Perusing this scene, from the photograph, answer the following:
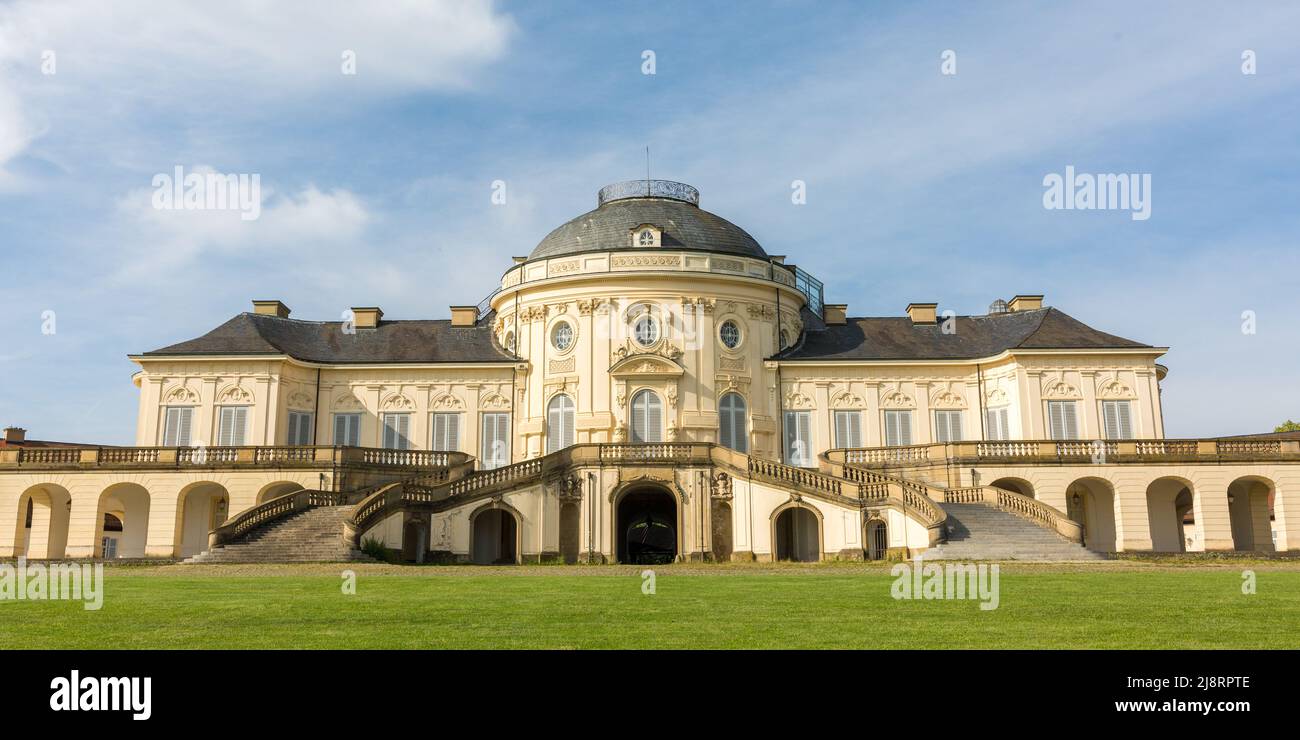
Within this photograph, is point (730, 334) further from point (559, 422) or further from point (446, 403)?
point (446, 403)

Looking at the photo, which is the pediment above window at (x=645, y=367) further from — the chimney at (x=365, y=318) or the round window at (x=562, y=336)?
the chimney at (x=365, y=318)

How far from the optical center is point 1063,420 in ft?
142

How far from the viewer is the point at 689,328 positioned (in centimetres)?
4312

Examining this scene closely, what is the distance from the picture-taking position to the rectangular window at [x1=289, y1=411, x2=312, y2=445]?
4512 cm

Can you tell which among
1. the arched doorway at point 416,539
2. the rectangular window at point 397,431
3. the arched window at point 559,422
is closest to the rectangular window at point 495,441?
the arched window at point 559,422

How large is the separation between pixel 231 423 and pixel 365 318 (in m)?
8.79

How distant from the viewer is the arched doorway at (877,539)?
110ft

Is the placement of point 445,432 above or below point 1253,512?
above

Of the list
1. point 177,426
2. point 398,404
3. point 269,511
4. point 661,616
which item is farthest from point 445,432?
point 661,616

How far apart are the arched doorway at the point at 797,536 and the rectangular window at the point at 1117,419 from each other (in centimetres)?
1459
